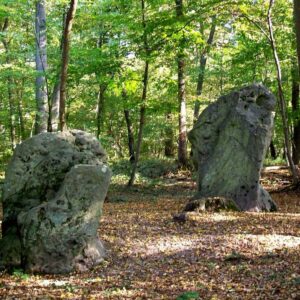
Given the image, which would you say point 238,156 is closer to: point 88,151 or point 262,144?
point 262,144

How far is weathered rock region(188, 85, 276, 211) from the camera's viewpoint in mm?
11227

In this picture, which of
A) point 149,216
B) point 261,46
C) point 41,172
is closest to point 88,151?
point 41,172

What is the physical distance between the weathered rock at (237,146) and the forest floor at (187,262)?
3.72 ft

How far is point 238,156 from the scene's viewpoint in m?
11.4

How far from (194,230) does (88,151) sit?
9.06 feet

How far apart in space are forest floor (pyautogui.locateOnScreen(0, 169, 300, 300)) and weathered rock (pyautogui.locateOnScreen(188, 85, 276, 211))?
1.13 metres

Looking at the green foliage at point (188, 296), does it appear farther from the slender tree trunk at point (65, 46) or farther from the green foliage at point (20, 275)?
the slender tree trunk at point (65, 46)

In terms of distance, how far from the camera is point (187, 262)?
22.3 feet

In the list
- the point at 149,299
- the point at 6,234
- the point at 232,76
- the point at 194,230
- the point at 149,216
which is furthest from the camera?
the point at 232,76

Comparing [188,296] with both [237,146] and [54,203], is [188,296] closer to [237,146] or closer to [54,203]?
[54,203]

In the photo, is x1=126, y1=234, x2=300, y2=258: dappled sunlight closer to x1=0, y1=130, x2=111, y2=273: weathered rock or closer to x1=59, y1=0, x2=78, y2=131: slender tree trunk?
x1=0, y1=130, x2=111, y2=273: weathered rock

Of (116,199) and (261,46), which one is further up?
(261,46)

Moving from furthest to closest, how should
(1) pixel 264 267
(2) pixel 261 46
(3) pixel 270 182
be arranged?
(3) pixel 270 182
(2) pixel 261 46
(1) pixel 264 267

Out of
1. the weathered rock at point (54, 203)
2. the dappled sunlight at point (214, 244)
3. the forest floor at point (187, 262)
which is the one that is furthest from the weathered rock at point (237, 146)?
the weathered rock at point (54, 203)
